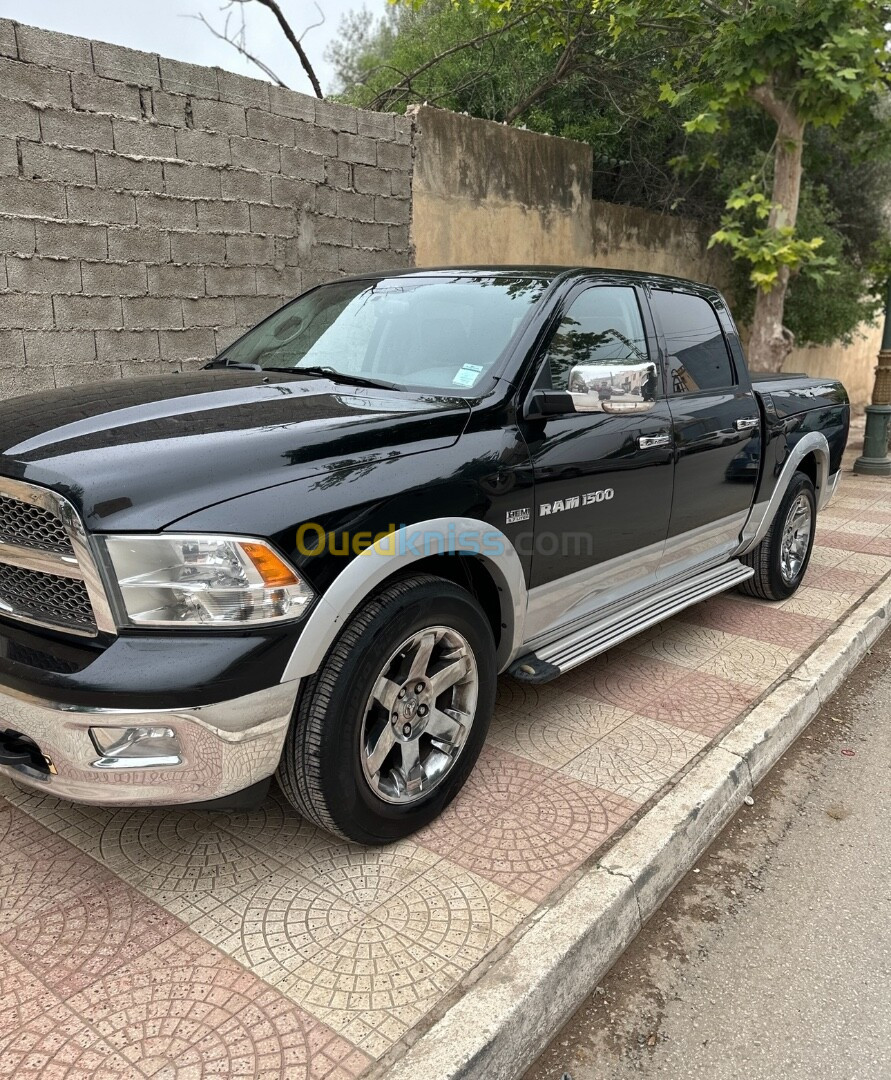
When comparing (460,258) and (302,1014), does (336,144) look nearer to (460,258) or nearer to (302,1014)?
(460,258)

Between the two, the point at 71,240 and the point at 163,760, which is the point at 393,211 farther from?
the point at 163,760

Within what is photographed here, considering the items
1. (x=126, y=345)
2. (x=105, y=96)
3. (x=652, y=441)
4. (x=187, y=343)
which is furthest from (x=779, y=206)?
(x=126, y=345)

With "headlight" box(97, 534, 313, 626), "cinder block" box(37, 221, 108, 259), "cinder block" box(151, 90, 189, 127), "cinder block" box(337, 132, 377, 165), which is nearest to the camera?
"headlight" box(97, 534, 313, 626)

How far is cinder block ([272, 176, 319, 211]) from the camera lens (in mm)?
6102

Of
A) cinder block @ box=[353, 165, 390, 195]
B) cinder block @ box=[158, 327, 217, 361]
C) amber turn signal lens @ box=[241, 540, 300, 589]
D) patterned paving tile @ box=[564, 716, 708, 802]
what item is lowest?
patterned paving tile @ box=[564, 716, 708, 802]

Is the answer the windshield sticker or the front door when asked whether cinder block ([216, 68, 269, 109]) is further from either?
the windshield sticker

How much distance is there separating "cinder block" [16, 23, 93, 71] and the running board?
4.39 metres

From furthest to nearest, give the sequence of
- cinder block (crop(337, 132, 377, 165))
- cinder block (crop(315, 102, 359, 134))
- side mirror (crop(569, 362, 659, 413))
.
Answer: cinder block (crop(337, 132, 377, 165)) < cinder block (crop(315, 102, 359, 134)) < side mirror (crop(569, 362, 659, 413))

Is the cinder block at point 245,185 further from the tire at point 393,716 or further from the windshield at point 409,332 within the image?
the tire at point 393,716

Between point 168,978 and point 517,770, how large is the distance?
1482 millimetres

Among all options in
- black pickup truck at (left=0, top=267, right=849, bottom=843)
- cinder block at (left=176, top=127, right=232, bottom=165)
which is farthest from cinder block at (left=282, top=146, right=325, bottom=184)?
black pickup truck at (left=0, top=267, right=849, bottom=843)

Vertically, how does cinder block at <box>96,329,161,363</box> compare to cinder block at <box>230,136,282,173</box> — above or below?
below

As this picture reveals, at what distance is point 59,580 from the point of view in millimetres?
2254

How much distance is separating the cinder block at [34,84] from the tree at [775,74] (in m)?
4.83
